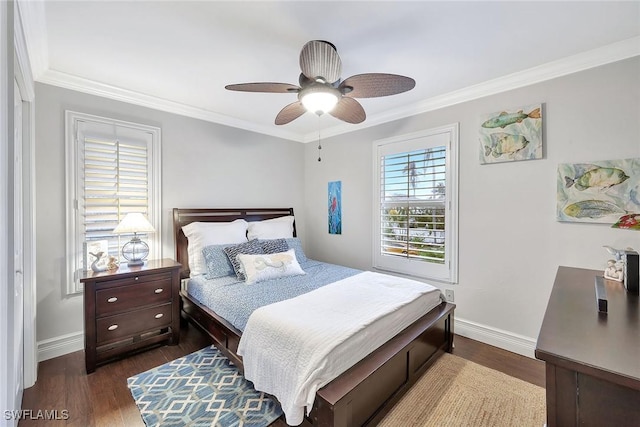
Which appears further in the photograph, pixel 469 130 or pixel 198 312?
pixel 469 130

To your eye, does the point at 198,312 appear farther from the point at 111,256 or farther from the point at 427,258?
the point at 427,258

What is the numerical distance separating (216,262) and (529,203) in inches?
121

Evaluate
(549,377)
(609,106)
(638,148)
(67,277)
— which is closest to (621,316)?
(549,377)

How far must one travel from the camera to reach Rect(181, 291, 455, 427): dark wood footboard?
143 cm

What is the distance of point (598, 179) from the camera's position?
7.15 feet

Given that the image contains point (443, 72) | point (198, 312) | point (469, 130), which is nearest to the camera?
point (443, 72)

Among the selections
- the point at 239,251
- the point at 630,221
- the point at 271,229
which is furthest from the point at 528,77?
the point at 239,251

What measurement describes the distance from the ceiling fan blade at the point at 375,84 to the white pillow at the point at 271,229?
81.3 inches

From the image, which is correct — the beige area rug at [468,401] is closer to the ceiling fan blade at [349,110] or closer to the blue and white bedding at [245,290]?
the blue and white bedding at [245,290]

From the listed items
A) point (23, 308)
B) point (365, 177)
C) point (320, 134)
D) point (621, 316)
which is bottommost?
point (23, 308)

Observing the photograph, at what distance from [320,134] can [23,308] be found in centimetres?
373

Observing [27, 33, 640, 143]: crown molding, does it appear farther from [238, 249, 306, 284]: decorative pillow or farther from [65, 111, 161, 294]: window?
[238, 249, 306, 284]: decorative pillow

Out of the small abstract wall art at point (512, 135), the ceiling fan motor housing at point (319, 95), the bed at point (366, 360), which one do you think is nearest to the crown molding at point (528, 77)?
the small abstract wall art at point (512, 135)

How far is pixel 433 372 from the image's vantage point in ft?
7.40
